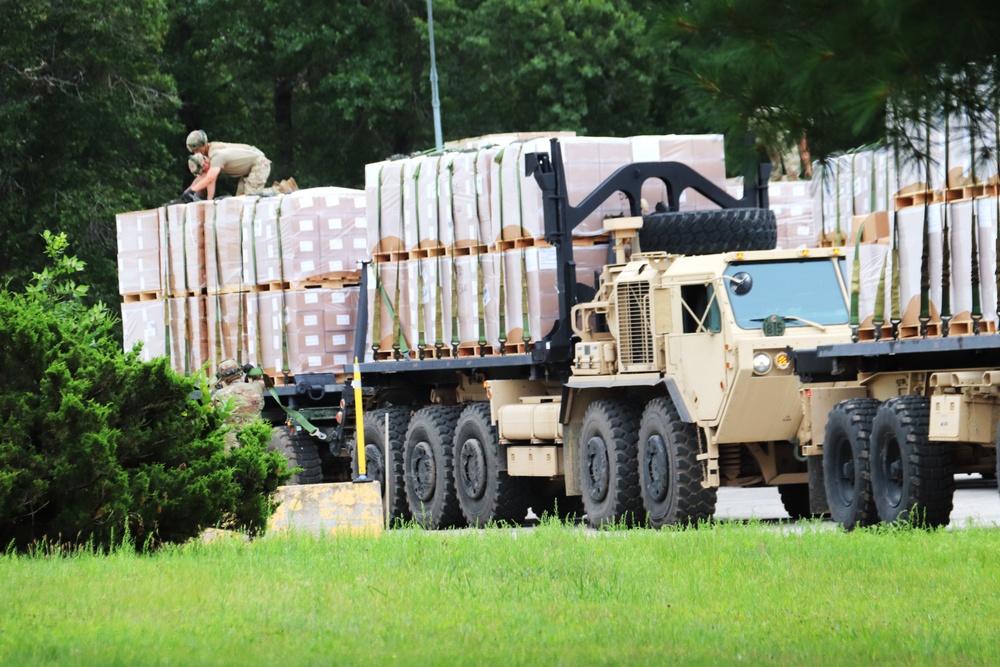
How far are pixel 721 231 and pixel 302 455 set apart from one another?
6.68 m

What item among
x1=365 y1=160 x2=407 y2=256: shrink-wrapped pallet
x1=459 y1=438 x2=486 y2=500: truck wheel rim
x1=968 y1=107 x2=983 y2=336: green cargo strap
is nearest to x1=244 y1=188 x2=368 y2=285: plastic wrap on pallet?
x1=365 y1=160 x2=407 y2=256: shrink-wrapped pallet

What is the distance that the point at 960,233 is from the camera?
1530 cm

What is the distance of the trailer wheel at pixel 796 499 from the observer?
20969 millimetres

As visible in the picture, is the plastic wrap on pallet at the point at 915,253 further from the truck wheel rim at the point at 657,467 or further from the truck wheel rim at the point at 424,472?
the truck wheel rim at the point at 424,472

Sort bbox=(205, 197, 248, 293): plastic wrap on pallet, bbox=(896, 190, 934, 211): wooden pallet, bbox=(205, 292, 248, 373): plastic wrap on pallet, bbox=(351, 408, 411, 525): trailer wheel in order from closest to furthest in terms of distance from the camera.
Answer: bbox=(896, 190, 934, 211): wooden pallet → bbox=(351, 408, 411, 525): trailer wheel → bbox=(205, 292, 248, 373): plastic wrap on pallet → bbox=(205, 197, 248, 293): plastic wrap on pallet

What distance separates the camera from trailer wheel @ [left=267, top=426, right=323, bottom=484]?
80.3 feet

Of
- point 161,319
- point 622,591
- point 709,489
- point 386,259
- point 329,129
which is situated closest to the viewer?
point 622,591

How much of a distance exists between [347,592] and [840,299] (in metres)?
7.97

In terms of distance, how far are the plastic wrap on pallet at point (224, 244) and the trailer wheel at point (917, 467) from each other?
11.2 meters

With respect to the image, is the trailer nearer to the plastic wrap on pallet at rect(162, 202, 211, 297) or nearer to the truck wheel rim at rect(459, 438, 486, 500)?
the truck wheel rim at rect(459, 438, 486, 500)

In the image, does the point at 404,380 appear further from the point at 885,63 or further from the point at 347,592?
the point at 885,63

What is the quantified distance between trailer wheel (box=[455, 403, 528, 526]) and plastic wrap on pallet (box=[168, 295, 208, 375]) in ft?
16.0

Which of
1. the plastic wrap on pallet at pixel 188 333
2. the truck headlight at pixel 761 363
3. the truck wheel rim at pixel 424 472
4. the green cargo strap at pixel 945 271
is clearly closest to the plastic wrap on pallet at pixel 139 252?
the plastic wrap on pallet at pixel 188 333

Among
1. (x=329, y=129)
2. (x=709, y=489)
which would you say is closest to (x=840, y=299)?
(x=709, y=489)
